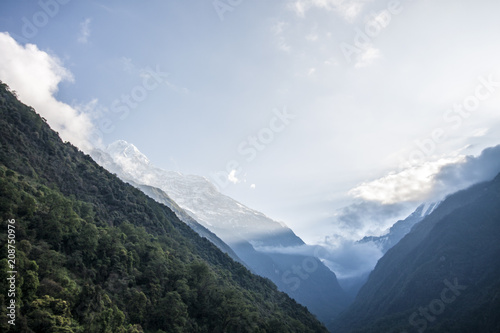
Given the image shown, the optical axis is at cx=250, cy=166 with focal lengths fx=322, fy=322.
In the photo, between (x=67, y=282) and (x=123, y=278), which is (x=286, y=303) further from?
(x=67, y=282)

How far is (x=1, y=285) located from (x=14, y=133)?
243ft

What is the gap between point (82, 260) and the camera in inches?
3157

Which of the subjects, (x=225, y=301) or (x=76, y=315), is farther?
(x=225, y=301)

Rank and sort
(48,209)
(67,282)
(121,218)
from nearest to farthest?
(67,282), (48,209), (121,218)

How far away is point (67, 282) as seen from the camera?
213ft

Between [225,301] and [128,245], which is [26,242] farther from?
[225,301]

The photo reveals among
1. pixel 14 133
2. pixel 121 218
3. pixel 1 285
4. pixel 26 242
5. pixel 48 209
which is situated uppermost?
pixel 14 133

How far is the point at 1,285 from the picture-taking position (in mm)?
50719

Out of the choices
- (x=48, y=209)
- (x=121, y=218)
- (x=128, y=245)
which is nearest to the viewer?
(x=48, y=209)

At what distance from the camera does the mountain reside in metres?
57.2

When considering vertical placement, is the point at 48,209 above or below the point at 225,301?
above

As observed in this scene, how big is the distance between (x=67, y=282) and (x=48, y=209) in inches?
1056


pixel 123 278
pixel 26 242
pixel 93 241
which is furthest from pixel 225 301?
pixel 26 242

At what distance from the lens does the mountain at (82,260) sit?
188 ft
